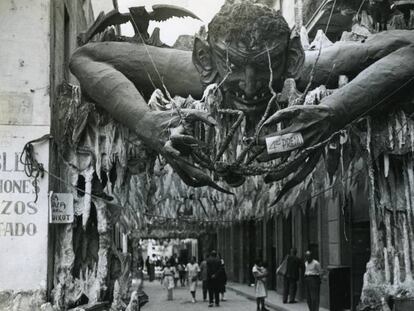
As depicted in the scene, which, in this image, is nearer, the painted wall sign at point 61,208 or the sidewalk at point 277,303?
the painted wall sign at point 61,208

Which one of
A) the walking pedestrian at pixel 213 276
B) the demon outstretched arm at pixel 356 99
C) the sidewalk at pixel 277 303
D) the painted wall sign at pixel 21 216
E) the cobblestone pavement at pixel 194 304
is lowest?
the cobblestone pavement at pixel 194 304

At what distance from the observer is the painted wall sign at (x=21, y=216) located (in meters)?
9.74

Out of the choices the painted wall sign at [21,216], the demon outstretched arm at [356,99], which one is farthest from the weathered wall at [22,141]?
the demon outstretched arm at [356,99]

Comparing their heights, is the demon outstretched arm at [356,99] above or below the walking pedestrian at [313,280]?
above

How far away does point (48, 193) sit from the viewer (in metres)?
9.91

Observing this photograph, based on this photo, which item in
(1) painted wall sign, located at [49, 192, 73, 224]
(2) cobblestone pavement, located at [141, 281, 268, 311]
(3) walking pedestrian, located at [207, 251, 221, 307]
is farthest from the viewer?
(3) walking pedestrian, located at [207, 251, 221, 307]

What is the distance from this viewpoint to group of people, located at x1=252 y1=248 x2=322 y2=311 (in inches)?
703

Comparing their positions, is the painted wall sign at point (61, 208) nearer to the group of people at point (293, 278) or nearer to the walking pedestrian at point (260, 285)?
the group of people at point (293, 278)

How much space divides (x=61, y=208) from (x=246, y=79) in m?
3.26

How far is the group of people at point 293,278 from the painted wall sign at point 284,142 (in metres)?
10.1

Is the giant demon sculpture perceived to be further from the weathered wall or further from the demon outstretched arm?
the weathered wall

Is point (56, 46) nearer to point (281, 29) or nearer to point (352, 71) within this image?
point (281, 29)

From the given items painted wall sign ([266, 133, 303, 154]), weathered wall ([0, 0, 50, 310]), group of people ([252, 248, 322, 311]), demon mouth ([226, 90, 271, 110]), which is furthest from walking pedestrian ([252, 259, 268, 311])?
painted wall sign ([266, 133, 303, 154])

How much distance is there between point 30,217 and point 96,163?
123 centimetres
